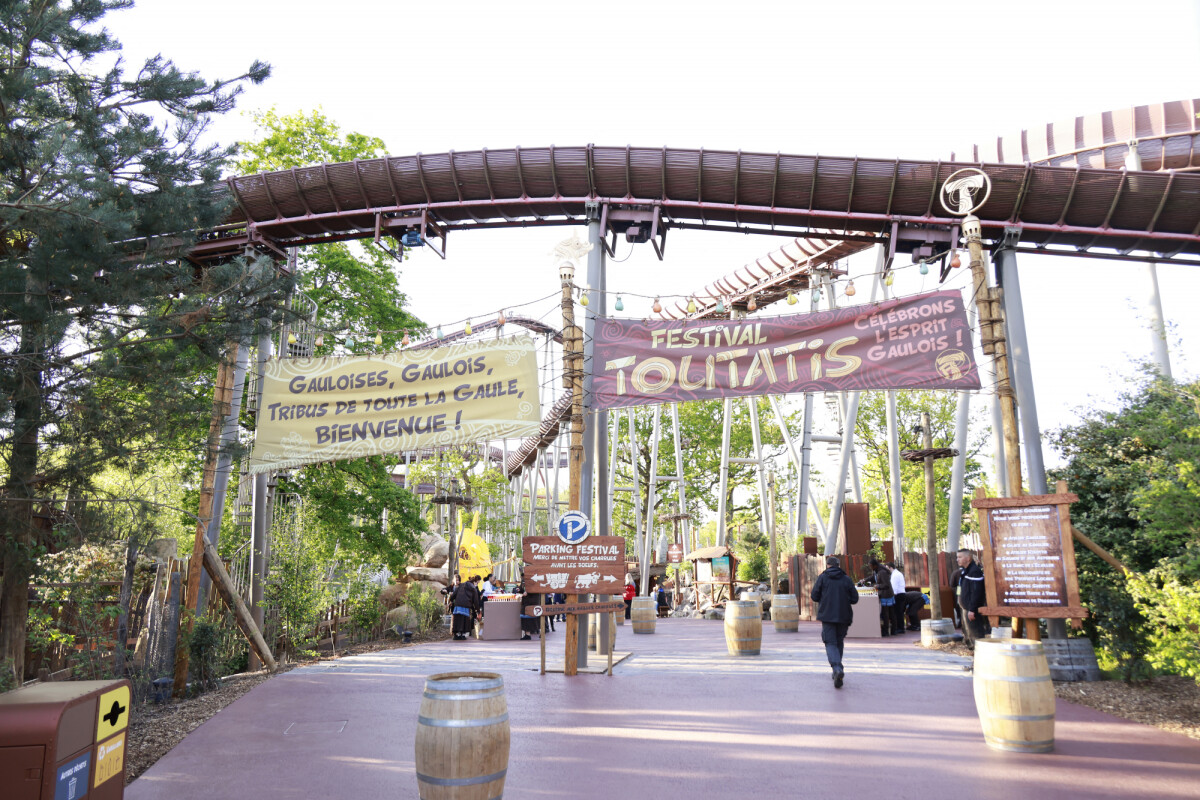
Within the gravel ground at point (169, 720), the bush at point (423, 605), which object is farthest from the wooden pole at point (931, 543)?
the gravel ground at point (169, 720)

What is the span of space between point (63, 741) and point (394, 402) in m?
7.37

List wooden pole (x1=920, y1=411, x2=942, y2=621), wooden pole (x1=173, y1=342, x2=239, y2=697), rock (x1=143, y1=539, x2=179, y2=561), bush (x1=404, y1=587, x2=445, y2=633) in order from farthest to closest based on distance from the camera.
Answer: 1. bush (x1=404, y1=587, x2=445, y2=633)
2. wooden pole (x1=920, y1=411, x2=942, y2=621)
3. rock (x1=143, y1=539, x2=179, y2=561)
4. wooden pole (x1=173, y1=342, x2=239, y2=697)

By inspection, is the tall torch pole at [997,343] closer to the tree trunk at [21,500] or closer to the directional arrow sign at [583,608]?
the directional arrow sign at [583,608]

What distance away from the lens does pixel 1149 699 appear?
7.88 meters

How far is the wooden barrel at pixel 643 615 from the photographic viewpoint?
661 inches

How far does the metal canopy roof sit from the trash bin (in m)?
10.2

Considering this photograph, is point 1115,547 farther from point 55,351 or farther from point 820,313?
point 55,351

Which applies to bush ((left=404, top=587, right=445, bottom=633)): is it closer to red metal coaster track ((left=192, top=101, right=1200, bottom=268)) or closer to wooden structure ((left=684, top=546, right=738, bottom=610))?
red metal coaster track ((left=192, top=101, right=1200, bottom=268))

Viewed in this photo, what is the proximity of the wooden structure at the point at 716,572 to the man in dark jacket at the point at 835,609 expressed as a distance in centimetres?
1472

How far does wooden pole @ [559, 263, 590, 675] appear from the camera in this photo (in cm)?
998

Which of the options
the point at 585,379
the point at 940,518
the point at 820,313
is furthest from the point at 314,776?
the point at 940,518

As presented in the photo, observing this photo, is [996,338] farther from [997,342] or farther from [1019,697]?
[1019,697]

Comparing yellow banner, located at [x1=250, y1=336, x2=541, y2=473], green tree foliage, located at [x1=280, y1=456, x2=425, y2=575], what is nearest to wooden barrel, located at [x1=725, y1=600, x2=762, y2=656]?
yellow banner, located at [x1=250, y1=336, x2=541, y2=473]

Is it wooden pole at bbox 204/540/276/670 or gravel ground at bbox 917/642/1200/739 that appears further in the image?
wooden pole at bbox 204/540/276/670
